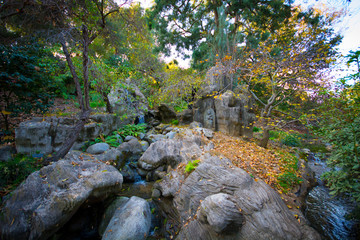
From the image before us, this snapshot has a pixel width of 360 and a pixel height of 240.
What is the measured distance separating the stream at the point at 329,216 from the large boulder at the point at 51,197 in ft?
17.1

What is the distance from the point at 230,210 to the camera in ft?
7.67

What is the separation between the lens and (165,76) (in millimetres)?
9828

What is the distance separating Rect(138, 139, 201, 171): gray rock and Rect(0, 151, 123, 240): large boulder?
135 cm

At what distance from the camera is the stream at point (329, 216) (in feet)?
11.1

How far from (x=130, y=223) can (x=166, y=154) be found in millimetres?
2187

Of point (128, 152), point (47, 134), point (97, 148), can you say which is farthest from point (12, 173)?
point (128, 152)

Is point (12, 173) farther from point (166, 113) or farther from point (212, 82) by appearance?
point (212, 82)

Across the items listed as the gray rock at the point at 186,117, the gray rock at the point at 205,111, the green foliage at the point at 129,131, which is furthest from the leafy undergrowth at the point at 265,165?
the green foliage at the point at 129,131

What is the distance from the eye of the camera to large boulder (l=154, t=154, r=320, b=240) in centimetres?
231

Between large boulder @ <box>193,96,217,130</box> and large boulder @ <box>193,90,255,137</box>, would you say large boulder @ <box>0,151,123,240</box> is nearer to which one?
large boulder @ <box>193,96,217,130</box>

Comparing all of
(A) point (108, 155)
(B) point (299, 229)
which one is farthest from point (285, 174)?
(A) point (108, 155)

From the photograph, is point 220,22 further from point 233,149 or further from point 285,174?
point 285,174

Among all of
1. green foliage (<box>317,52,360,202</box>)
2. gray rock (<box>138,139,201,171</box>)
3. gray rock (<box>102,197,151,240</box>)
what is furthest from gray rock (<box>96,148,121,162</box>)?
green foliage (<box>317,52,360,202</box>)

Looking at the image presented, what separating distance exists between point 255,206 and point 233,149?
2.99 m
